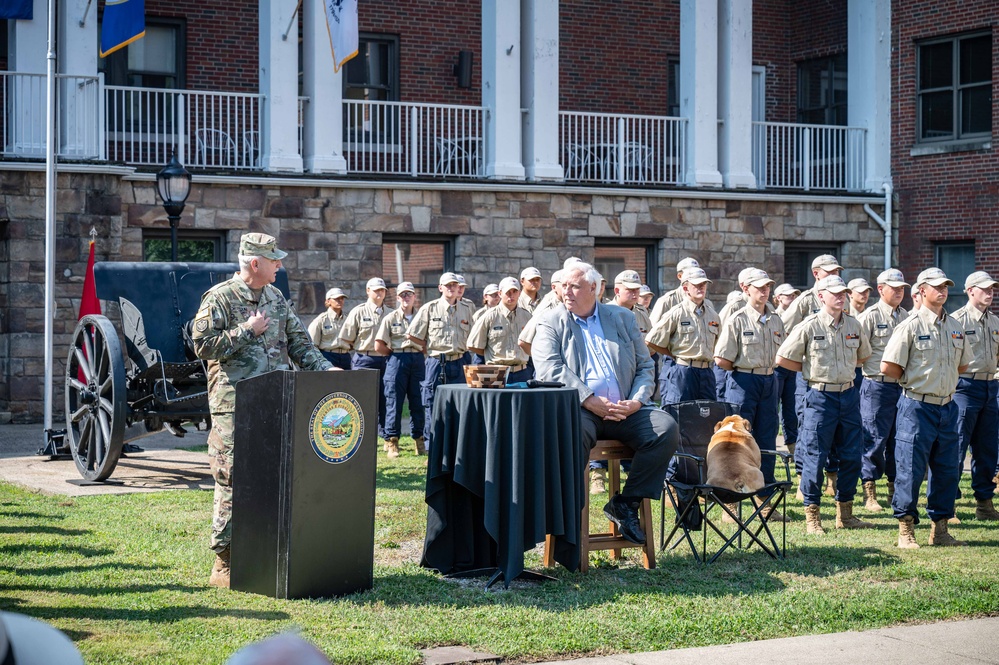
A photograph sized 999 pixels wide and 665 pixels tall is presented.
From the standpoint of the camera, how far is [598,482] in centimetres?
1074

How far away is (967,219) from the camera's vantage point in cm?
2028

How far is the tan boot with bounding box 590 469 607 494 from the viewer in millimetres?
10562

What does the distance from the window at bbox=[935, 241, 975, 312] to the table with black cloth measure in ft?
51.2

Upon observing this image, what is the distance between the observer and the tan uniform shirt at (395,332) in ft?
46.1

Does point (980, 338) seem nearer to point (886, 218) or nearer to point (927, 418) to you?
point (927, 418)

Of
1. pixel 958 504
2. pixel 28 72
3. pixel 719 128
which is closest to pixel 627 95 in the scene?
pixel 719 128

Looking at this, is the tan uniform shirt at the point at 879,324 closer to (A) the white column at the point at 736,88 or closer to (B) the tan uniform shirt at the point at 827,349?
(B) the tan uniform shirt at the point at 827,349

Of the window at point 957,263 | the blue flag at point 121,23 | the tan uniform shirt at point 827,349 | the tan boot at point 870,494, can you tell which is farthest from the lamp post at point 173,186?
the window at point 957,263

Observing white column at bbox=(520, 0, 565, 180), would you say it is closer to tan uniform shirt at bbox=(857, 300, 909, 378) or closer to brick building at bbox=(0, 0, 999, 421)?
brick building at bbox=(0, 0, 999, 421)

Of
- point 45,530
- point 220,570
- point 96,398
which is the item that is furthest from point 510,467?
point 96,398

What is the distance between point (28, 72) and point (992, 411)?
41.5 feet

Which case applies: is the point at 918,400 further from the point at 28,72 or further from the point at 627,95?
the point at 627,95

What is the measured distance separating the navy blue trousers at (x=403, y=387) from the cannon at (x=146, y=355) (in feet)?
11.1

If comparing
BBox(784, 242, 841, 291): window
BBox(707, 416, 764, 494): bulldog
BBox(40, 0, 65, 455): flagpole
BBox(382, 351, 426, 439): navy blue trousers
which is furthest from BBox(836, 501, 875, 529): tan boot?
BBox(784, 242, 841, 291): window
